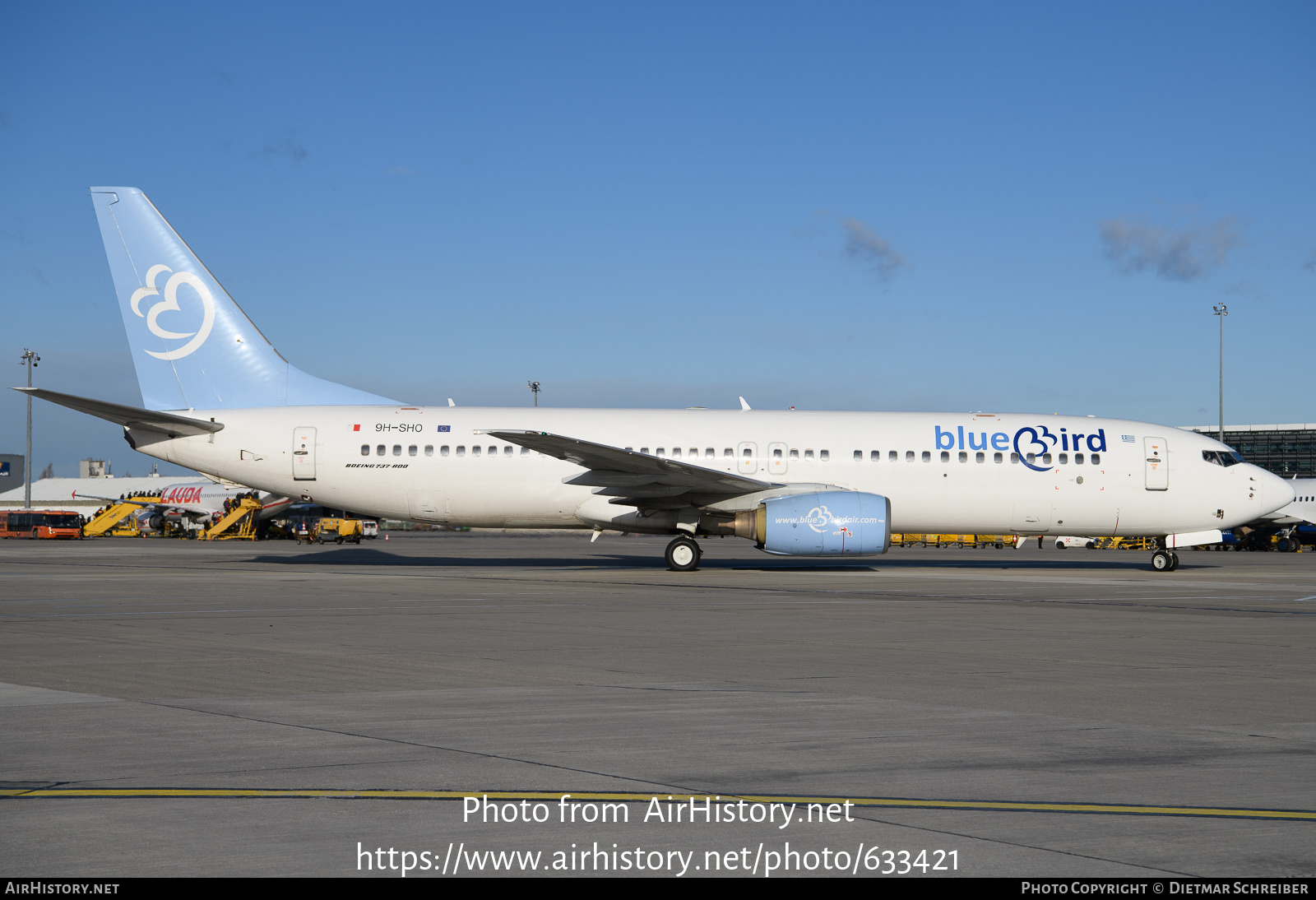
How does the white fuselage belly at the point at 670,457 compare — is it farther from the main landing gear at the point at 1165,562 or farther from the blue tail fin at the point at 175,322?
the main landing gear at the point at 1165,562

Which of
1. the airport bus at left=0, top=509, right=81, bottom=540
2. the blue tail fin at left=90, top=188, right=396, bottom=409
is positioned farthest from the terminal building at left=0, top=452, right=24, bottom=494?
the blue tail fin at left=90, top=188, right=396, bottom=409

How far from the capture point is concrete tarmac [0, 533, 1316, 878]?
453 centimetres

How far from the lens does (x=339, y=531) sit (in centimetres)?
5872

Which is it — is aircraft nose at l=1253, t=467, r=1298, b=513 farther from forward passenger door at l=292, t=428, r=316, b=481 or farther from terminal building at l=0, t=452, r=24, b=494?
terminal building at l=0, t=452, r=24, b=494

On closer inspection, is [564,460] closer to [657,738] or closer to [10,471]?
[657,738]

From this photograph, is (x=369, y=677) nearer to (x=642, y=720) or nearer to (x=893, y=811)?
(x=642, y=720)

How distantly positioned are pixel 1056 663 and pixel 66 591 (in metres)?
16.8

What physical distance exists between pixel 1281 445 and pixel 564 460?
3845 inches

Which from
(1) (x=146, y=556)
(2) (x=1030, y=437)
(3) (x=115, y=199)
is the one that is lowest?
(1) (x=146, y=556)

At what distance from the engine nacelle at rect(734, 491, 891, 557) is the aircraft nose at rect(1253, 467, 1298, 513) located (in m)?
11.3

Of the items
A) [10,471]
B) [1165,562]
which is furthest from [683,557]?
[10,471]

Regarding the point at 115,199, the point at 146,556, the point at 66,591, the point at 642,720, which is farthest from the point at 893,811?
the point at 146,556

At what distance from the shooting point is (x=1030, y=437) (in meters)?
27.8

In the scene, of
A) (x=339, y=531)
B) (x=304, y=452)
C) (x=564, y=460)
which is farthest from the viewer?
(x=339, y=531)
